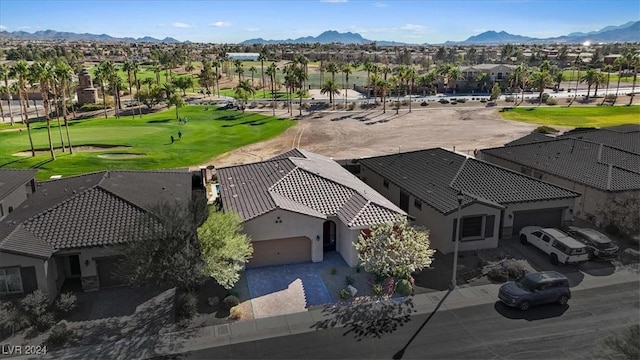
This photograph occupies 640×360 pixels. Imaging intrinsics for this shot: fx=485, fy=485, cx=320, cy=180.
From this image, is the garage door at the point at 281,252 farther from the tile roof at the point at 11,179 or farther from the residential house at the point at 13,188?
the tile roof at the point at 11,179

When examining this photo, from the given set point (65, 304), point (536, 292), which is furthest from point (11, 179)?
point (536, 292)

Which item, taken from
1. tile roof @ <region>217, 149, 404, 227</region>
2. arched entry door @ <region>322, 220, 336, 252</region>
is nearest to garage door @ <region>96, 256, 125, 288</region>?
tile roof @ <region>217, 149, 404, 227</region>

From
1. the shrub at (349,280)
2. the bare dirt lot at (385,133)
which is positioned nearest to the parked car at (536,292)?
the shrub at (349,280)

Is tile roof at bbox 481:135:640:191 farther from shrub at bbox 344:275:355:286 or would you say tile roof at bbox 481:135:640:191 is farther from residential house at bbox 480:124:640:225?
shrub at bbox 344:275:355:286

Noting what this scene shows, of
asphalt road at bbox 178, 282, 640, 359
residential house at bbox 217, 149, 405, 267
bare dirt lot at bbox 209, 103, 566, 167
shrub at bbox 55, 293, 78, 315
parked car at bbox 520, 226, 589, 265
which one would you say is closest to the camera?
asphalt road at bbox 178, 282, 640, 359

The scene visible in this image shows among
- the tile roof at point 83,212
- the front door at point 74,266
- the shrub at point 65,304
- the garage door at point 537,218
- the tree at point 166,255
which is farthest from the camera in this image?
the garage door at point 537,218
